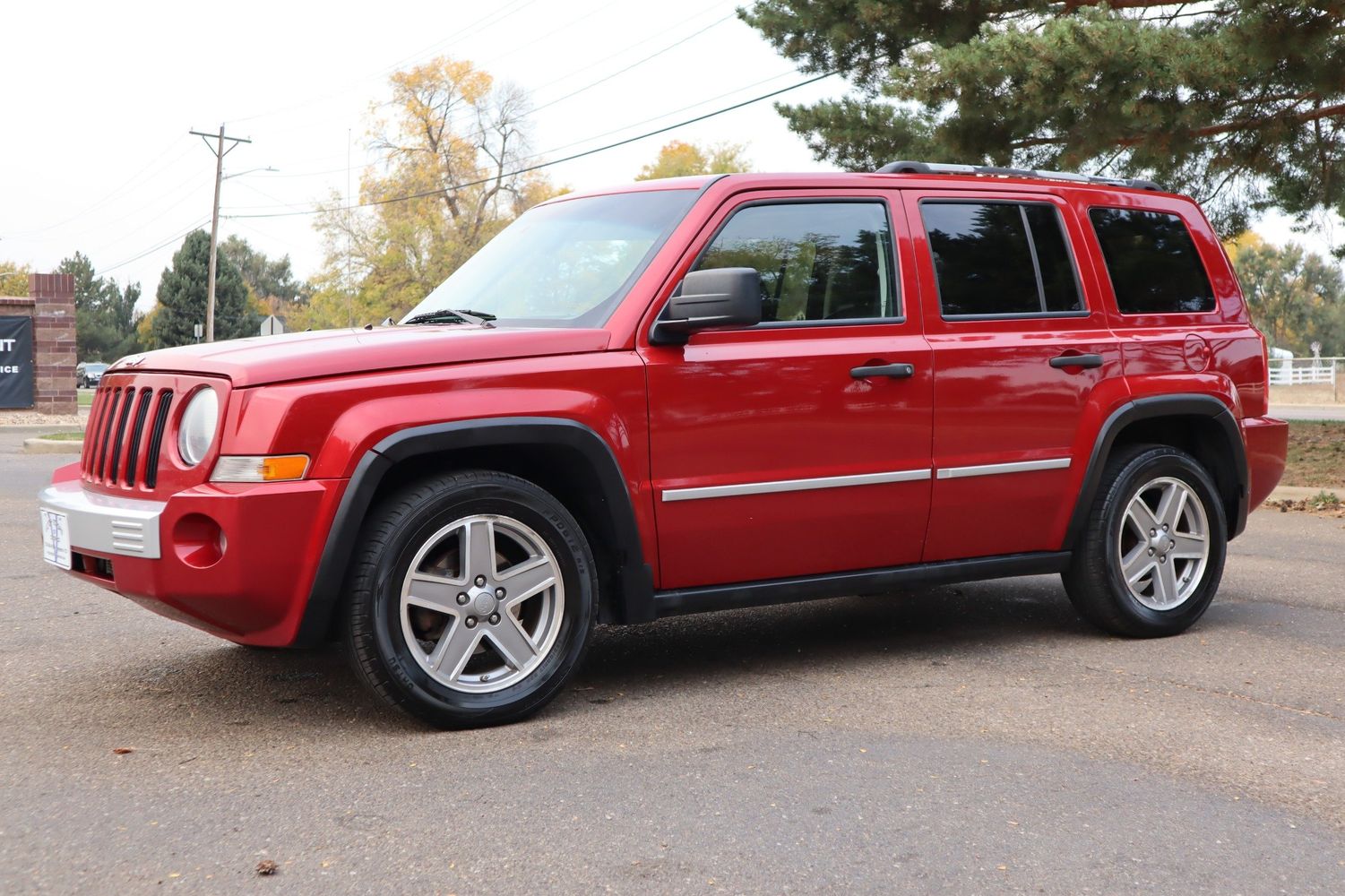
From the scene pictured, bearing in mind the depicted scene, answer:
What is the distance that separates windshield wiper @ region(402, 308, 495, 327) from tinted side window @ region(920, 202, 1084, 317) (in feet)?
5.81

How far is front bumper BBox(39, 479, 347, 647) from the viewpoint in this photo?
13.2 feet

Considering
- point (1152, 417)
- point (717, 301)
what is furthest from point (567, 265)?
point (1152, 417)

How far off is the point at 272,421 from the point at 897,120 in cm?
1442

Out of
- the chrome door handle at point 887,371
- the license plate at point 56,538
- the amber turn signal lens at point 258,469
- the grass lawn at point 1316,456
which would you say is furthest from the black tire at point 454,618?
the grass lawn at point 1316,456

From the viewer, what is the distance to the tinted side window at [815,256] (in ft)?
16.4

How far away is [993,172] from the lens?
5.80m

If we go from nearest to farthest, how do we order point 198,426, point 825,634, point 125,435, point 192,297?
point 198,426, point 125,435, point 825,634, point 192,297

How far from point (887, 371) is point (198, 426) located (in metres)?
2.42

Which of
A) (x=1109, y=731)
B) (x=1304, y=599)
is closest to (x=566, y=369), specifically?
(x=1109, y=731)

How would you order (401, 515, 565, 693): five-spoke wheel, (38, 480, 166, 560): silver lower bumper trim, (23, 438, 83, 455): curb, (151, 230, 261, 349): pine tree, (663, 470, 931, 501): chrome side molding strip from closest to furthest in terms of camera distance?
(38, 480, 166, 560): silver lower bumper trim, (401, 515, 565, 693): five-spoke wheel, (663, 470, 931, 501): chrome side molding strip, (23, 438, 83, 455): curb, (151, 230, 261, 349): pine tree

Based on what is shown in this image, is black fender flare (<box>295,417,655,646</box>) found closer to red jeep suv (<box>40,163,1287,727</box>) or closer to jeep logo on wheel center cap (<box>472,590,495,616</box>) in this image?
red jeep suv (<box>40,163,1287,727</box>)

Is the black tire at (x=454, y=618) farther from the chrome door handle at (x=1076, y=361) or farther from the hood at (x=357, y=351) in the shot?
the chrome door handle at (x=1076, y=361)

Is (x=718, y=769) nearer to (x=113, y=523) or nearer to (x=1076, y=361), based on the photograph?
(x=113, y=523)

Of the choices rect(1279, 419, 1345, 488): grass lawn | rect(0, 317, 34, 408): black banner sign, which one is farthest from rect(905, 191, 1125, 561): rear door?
Result: rect(0, 317, 34, 408): black banner sign
